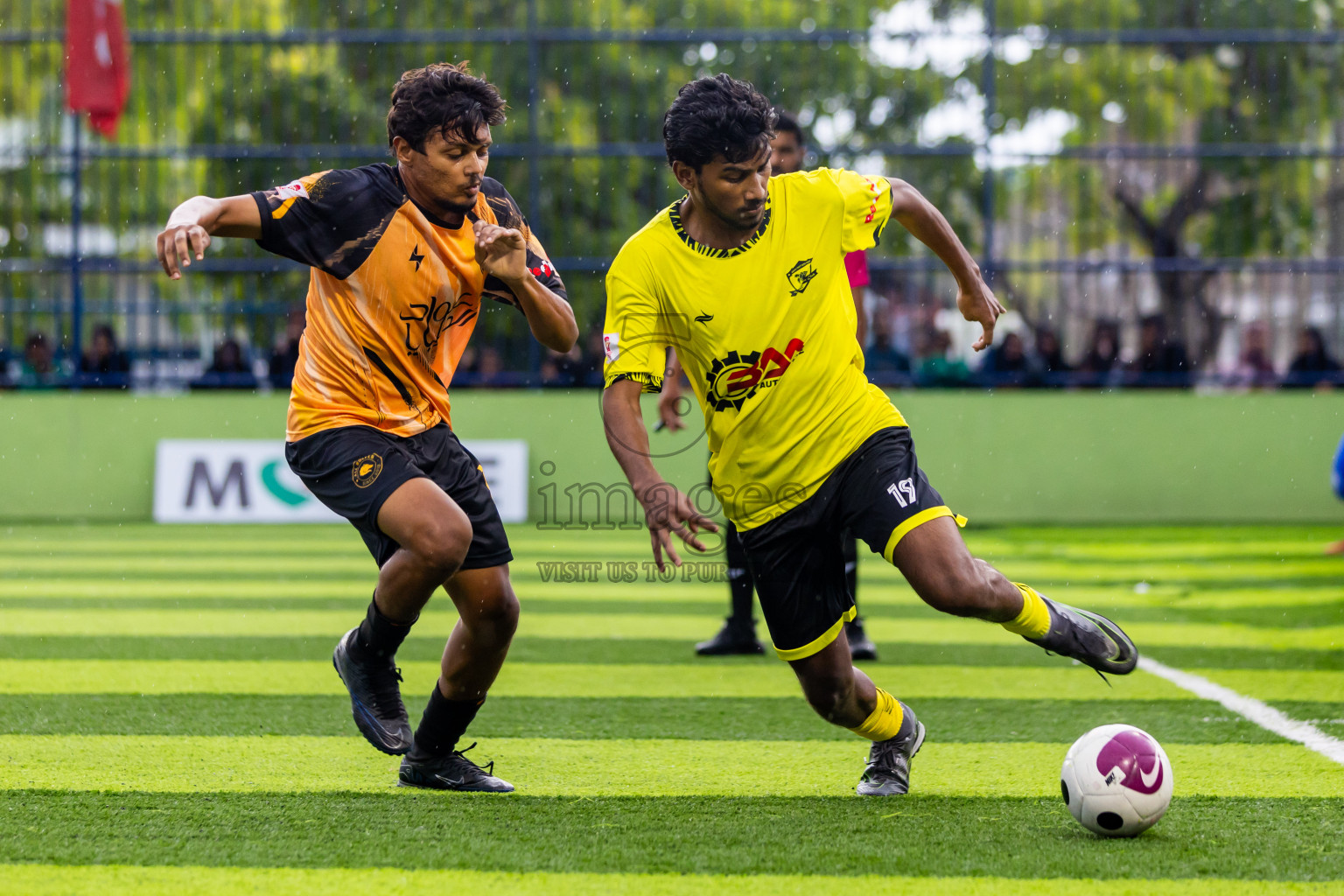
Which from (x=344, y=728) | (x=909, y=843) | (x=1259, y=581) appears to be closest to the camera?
(x=909, y=843)

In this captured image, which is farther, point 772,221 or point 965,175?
point 965,175

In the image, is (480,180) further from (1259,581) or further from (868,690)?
(1259,581)

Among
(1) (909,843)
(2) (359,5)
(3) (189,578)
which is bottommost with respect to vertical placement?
(3) (189,578)

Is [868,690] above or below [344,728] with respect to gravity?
above

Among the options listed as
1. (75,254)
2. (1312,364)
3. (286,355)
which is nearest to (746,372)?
(286,355)

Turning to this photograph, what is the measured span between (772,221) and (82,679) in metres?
3.88

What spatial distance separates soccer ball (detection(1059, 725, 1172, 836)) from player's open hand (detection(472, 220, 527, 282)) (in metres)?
1.93

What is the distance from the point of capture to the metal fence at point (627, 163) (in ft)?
46.6

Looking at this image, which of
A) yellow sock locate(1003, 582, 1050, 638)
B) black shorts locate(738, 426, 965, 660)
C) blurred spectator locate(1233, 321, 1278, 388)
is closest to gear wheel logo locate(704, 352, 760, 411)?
black shorts locate(738, 426, 965, 660)

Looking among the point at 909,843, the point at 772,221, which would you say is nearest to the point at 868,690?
the point at 909,843

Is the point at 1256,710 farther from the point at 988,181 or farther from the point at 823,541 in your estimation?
the point at 988,181

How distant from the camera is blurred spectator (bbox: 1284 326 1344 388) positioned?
14258 millimetres

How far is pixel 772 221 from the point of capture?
410 centimetres

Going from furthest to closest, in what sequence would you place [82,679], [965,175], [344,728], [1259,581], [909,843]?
1. [965,175]
2. [1259,581]
3. [82,679]
4. [344,728]
5. [909,843]
